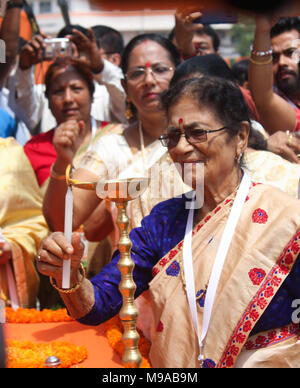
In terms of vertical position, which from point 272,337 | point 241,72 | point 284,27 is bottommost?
point 272,337

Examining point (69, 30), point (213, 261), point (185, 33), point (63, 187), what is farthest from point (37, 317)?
point (69, 30)

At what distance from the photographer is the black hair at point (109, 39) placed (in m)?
4.58

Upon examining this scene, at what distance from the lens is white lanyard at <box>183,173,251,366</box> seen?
6.15 ft

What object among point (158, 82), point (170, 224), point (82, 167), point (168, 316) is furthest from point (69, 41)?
point (168, 316)

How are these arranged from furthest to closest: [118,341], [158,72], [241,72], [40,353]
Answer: [241,72]
[158,72]
[118,341]
[40,353]

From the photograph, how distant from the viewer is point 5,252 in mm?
3293

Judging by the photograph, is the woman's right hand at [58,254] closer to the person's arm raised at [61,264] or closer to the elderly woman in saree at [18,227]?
the person's arm raised at [61,264]

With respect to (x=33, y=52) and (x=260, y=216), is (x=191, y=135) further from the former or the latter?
(x=33, y=52)

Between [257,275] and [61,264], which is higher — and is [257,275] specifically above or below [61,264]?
below

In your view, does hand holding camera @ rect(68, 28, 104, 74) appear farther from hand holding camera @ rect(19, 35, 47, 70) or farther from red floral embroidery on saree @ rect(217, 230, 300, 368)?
red floral embroidery on saree @ rect(217, 230, 300, 368)

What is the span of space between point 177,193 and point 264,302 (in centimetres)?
94

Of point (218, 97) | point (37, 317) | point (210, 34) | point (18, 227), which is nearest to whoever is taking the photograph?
point (218, 97)

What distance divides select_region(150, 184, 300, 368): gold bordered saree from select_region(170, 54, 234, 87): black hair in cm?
91
